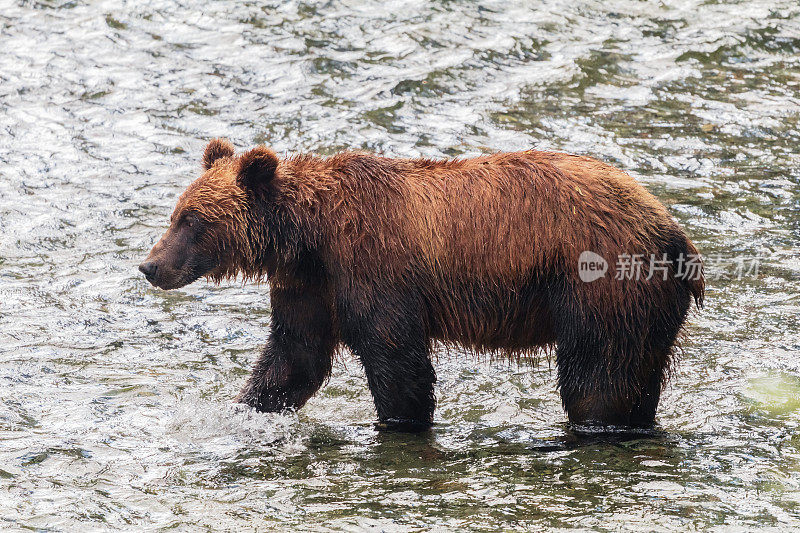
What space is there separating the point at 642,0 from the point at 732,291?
8.01m

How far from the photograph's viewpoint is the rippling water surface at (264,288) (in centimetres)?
604

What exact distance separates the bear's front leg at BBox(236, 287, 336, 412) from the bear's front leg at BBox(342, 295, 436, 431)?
14.5 inches

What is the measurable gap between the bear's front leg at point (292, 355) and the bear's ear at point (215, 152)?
37.6 inches

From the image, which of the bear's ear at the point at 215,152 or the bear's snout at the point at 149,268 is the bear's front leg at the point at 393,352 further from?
the bear's ear at the point at 215,152

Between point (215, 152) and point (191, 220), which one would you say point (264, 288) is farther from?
point (191, 220)

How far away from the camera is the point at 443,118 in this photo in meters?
12.7

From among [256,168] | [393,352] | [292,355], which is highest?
[256,168]

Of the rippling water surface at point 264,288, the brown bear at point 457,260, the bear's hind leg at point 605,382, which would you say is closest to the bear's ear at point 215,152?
the brown bear at point 457,260

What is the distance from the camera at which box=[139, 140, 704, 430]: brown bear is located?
6.57 m

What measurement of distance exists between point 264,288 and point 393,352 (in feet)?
10.8

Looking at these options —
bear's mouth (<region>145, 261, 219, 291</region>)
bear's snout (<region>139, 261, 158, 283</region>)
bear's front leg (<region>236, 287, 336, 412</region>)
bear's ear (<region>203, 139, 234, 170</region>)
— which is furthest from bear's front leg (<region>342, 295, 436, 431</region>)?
bear's ear (<region>203, 139, 234, 170</region>)

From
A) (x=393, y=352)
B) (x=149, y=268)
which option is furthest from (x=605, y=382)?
(x=149, y=268)

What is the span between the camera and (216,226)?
6836 millimetres

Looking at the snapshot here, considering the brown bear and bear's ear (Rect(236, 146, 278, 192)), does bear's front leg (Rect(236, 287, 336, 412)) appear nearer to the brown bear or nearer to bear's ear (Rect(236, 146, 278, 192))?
the brown bear
